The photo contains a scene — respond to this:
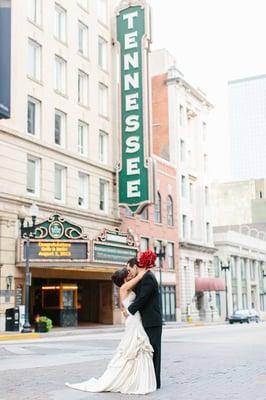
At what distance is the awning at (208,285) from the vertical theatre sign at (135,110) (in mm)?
18535

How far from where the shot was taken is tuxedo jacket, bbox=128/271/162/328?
9406mm

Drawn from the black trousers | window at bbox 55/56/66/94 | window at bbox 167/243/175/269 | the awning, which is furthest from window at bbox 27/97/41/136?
the black trousers

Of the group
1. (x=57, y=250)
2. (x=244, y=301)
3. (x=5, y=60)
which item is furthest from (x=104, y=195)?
(x=244, y=301)

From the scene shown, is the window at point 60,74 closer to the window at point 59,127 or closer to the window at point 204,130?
the window at point 59,127

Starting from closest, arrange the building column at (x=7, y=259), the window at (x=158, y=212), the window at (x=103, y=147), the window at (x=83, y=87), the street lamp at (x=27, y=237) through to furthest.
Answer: the street lamp at (x=27, y=237)
the building column at (x=7, y=259)
the window at (x=83, y=87)
the window at (x=103, y=147)
the window at (x=158, y=212)

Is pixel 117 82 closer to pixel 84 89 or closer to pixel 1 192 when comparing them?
pixel 84 89

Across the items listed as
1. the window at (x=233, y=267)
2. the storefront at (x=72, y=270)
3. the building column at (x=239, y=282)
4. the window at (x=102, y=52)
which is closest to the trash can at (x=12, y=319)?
the storefront at (x=72, y=270)

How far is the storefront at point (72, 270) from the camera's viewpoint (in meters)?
34.4

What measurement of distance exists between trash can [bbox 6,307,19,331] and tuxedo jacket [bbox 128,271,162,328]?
22.6 m

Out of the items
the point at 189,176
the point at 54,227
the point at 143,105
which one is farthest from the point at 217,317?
the point at 54,227

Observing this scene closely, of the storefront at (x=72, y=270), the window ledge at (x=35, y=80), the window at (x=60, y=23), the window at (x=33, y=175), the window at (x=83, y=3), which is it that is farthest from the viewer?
the window at (x=83, y=3)

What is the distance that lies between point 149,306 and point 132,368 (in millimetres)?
935

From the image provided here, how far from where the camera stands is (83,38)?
143 ft

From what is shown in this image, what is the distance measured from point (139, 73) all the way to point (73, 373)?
111ft
